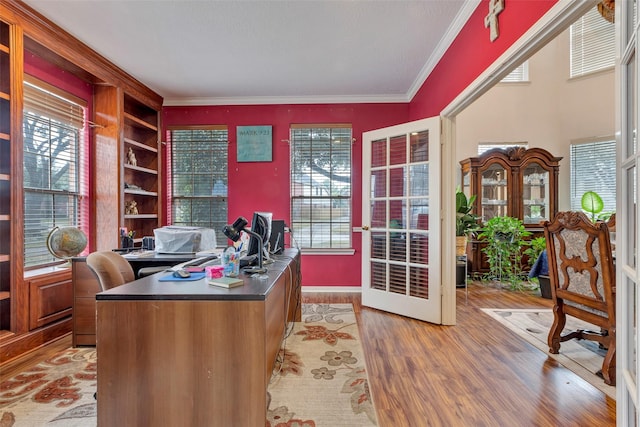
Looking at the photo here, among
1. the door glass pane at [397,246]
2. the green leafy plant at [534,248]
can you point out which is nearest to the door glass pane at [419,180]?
the door glass pane at [397,246]

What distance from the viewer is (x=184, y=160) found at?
4.23 meters

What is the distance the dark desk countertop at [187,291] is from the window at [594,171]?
18.2 ft

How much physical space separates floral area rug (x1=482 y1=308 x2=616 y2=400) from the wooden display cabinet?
4.87ft

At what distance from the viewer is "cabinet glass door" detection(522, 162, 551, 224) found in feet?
15.1

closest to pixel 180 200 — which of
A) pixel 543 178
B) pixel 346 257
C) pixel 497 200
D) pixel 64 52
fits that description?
pixel 64 52

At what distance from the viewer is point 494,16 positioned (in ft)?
6.35

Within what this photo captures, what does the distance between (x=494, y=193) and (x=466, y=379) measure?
3.51 meters

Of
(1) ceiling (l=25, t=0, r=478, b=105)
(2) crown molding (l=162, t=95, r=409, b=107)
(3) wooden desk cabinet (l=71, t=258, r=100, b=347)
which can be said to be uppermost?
(1) ceiling (l=25, t=0, r=478, b=105)

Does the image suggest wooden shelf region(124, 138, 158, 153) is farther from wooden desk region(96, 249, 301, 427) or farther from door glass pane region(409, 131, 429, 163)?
door glass pane region(409, 131, 429, 163)

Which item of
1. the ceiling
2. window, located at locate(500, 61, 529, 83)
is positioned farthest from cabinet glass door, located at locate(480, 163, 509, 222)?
the ceiling

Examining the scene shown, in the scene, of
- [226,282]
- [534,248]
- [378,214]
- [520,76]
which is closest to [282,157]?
[378,214]

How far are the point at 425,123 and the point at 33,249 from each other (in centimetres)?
384

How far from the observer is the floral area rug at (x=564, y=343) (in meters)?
2.04

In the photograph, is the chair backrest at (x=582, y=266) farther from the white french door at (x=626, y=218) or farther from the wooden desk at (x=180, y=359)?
the wooden desk at (x=180, y=359)
